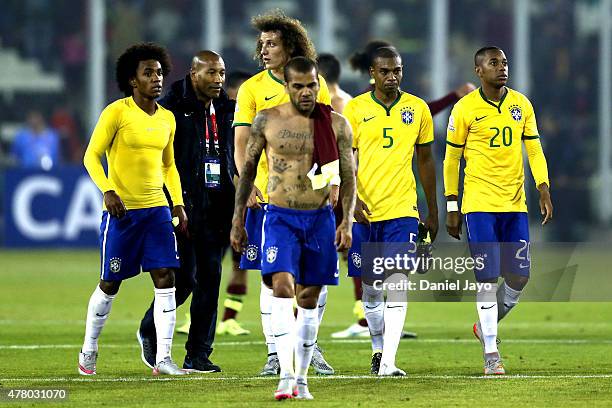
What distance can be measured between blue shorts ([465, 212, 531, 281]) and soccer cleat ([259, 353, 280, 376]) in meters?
1.63

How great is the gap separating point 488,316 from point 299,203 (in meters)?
2.23

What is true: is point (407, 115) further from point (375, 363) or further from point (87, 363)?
point (87, 363)

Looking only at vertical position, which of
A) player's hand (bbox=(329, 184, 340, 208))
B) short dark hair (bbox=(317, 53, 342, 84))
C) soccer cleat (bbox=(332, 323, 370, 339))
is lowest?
soccer cleat (bbox=(332, 323, 370, 339))

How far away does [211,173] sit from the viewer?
1106cm

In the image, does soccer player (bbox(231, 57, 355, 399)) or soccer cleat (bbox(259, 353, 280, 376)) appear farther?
soccer cleat (bbox(259, 353, 280, 376))

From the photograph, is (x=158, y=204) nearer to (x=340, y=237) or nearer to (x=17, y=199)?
(x=340, y=237)

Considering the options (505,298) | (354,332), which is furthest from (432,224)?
(354,332)

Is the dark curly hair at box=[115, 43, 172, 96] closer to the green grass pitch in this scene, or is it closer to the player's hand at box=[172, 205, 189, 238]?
the player's hand at box=[172, 205, 189, 238]

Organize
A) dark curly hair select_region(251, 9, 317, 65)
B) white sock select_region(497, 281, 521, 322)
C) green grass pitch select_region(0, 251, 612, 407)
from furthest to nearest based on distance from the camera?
white sock select_region(497, 281, 521, 322) → dark curly hair select_region(251, 9, 317, 65) → green grass pitch select_region(0, 251, 612, 407)

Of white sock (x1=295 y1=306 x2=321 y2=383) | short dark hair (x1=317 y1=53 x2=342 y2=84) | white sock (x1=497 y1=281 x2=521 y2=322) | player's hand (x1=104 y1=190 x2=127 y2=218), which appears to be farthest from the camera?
short dark hair (x1=317 y1=53 x2=342 y2=84)

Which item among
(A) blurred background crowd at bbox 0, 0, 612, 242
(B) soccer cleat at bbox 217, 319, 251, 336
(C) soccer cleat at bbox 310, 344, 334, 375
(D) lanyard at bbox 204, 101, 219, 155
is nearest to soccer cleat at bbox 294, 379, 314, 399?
(C) soccer cleat at bbox 310, 344, 334, 375

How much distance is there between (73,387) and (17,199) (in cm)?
1499

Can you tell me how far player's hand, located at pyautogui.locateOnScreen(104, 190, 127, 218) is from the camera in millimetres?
10094

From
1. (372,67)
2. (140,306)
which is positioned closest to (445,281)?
(372,67)
